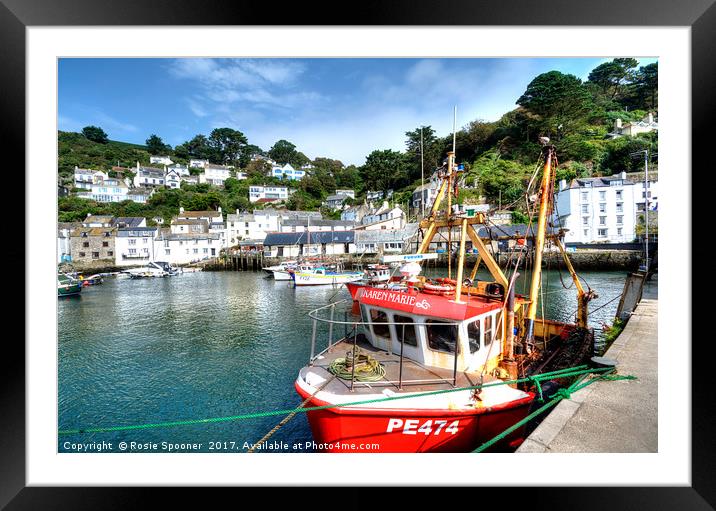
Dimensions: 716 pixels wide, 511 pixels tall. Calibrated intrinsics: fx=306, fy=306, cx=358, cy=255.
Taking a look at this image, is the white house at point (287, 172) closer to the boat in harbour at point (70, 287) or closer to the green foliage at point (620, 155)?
the boat in harbour at point (70, 287)

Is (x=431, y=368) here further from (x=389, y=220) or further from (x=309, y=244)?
A: (x=389, y=220)

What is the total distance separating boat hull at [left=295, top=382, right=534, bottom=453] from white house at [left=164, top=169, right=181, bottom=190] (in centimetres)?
6209

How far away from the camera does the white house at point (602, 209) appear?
19219 millimetres

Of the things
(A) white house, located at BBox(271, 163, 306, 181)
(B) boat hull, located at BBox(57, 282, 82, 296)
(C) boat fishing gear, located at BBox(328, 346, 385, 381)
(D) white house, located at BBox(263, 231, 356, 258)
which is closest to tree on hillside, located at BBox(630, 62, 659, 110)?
(C) boat fishing gear, located at BBox(328, 346, 385, 381)

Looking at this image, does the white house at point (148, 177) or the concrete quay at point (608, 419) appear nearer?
the concrete quay at point (608, 419)

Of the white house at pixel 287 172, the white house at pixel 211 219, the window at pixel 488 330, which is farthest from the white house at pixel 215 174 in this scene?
the window at pixel 488 330

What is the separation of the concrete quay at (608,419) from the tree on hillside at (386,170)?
5047 cm

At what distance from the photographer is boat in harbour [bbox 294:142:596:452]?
3.71 meters

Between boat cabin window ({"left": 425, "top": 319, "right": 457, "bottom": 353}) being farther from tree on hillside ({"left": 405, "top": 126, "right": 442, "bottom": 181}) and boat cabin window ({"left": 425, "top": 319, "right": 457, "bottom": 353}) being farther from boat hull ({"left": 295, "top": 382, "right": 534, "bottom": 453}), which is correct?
tree on hillside ({"left": 405, "top": 126, "right": 442, "bottom": 181})

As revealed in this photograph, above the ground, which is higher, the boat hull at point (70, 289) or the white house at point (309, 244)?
the white house at point (309, 244)

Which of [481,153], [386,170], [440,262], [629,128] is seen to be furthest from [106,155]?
[629,128]
